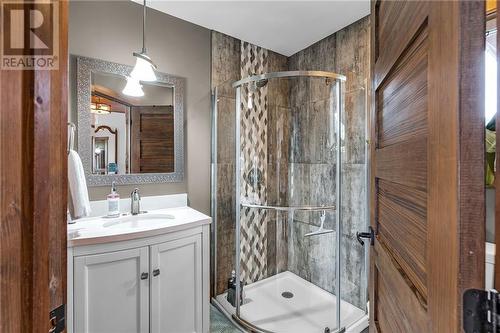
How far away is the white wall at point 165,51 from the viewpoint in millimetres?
1639

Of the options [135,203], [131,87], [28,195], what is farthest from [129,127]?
[28,195]

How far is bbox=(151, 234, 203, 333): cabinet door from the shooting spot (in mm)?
1402

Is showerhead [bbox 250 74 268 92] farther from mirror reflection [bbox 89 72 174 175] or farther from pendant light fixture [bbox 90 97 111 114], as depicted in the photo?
pendant light fixture [bbox 90 97 111 114]

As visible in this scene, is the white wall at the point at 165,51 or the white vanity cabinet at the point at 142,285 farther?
the white wall at the point at 165,51

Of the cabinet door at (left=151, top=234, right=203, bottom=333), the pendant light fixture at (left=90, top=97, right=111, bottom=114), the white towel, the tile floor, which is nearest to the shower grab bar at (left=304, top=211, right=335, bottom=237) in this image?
the tile floor

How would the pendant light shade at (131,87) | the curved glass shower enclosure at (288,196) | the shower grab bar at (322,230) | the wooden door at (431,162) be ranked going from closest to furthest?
the wooden door at (431,162), the pendant light shade at (131,87), the curved glass shower enclosure at (288,196), the shower grab bar at (322,230)

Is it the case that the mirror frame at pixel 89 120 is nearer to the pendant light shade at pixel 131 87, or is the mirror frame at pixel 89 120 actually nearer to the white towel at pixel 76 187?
the pendant light shade at pixel 131 87

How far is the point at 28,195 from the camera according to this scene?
42cm

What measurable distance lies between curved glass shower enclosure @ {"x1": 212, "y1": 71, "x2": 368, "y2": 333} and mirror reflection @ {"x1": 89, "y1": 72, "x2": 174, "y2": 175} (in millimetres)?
449

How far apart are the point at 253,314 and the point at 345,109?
74.9 inches

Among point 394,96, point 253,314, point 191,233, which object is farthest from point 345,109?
point 253,314

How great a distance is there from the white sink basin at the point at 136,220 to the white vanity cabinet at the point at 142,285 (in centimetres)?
27

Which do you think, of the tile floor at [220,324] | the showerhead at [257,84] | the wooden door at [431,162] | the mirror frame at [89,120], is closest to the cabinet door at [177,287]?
the tile floor at [220,324]

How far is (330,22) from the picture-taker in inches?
79.5
